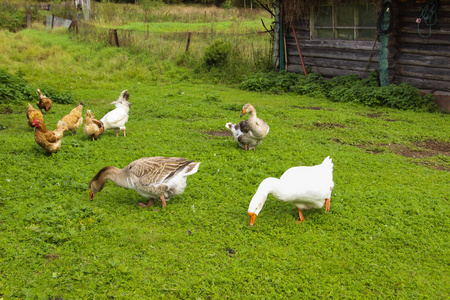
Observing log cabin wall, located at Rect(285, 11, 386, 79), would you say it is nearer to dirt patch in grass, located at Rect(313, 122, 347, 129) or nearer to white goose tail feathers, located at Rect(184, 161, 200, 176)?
dirt patch in grass, located at Rect(313, 122, 347, 129)

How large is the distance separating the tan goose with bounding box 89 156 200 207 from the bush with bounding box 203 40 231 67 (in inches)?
530

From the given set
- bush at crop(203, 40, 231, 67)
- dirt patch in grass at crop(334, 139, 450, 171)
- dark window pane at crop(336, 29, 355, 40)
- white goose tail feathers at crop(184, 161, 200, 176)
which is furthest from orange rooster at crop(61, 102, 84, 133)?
dark window pane at crop(336, 29, 355, 40)

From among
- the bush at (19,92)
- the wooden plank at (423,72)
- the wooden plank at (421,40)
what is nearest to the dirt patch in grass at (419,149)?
the wooden plank at (423,72)

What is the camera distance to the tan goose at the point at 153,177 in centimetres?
A: 601

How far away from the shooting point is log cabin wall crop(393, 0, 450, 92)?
41.5 ft

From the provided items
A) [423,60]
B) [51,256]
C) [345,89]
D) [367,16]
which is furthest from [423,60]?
[51,256]

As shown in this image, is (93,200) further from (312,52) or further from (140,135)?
(312,52)

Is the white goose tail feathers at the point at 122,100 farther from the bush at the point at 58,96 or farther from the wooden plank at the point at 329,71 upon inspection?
the wooden plank at the point at 329,71

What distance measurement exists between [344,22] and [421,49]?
3441 mm

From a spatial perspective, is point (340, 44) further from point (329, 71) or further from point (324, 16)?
point (324, 16)

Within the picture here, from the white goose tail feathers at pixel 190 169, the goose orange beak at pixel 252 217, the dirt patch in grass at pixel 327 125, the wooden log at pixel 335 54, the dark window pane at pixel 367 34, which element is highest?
the dark window pane at pixel 367 34

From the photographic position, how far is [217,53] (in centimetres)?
1892

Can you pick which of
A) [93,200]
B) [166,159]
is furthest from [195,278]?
[93,200]

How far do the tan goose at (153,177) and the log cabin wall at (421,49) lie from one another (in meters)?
10.5
